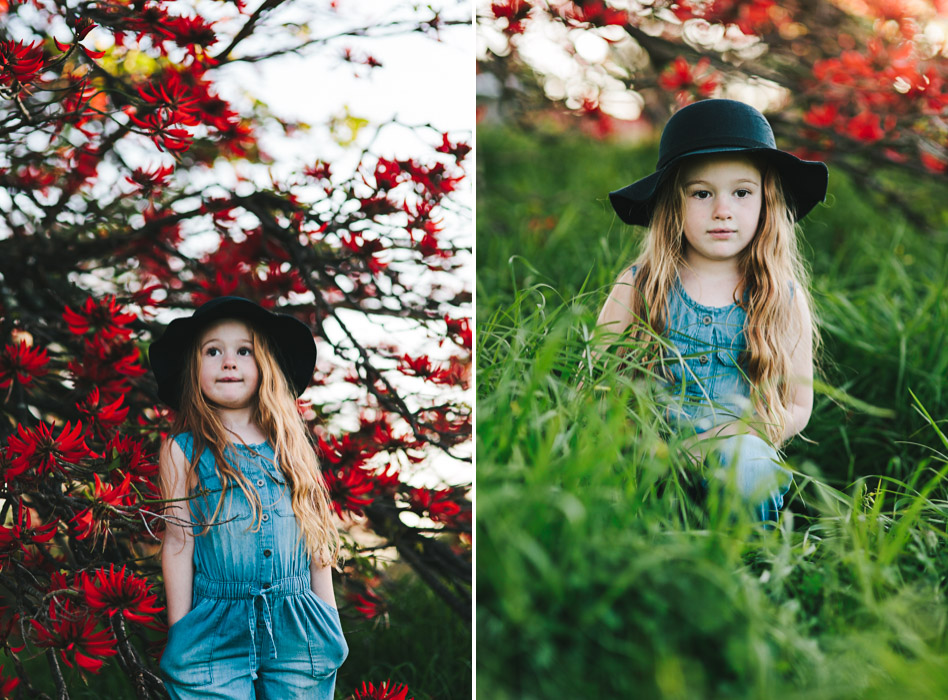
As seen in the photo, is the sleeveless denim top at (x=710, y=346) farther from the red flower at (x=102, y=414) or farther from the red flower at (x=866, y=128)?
the red flower at (x=866, y=128)

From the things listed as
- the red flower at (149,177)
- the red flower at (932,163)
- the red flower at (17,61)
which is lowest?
the red flower at (149,177)

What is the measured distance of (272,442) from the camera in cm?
156

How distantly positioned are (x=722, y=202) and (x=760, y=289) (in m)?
0.22

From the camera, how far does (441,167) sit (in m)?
1.76

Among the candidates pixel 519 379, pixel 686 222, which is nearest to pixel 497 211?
pixel 686 222

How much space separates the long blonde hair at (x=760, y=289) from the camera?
1584 mm

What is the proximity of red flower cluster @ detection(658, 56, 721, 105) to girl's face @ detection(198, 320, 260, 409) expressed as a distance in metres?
1.74

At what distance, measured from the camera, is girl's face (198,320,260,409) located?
1.51 meters

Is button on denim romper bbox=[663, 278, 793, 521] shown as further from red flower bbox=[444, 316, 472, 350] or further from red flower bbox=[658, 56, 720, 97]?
red flower bbox=[658, 56, 720, 97]

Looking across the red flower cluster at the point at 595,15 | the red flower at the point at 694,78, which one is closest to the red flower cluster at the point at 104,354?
the red flower cluster at the point at 595,15

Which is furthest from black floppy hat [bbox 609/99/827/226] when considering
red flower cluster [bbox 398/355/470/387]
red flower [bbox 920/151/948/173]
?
red flower [bbox 920/151/948/173]

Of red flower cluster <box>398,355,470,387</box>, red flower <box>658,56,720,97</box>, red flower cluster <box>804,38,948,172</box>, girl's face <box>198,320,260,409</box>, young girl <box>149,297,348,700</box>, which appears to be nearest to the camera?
young girl <box>149,297,348,700</box>

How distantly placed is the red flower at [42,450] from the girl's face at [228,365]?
11.8 inches

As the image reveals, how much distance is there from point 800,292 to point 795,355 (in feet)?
0.49
